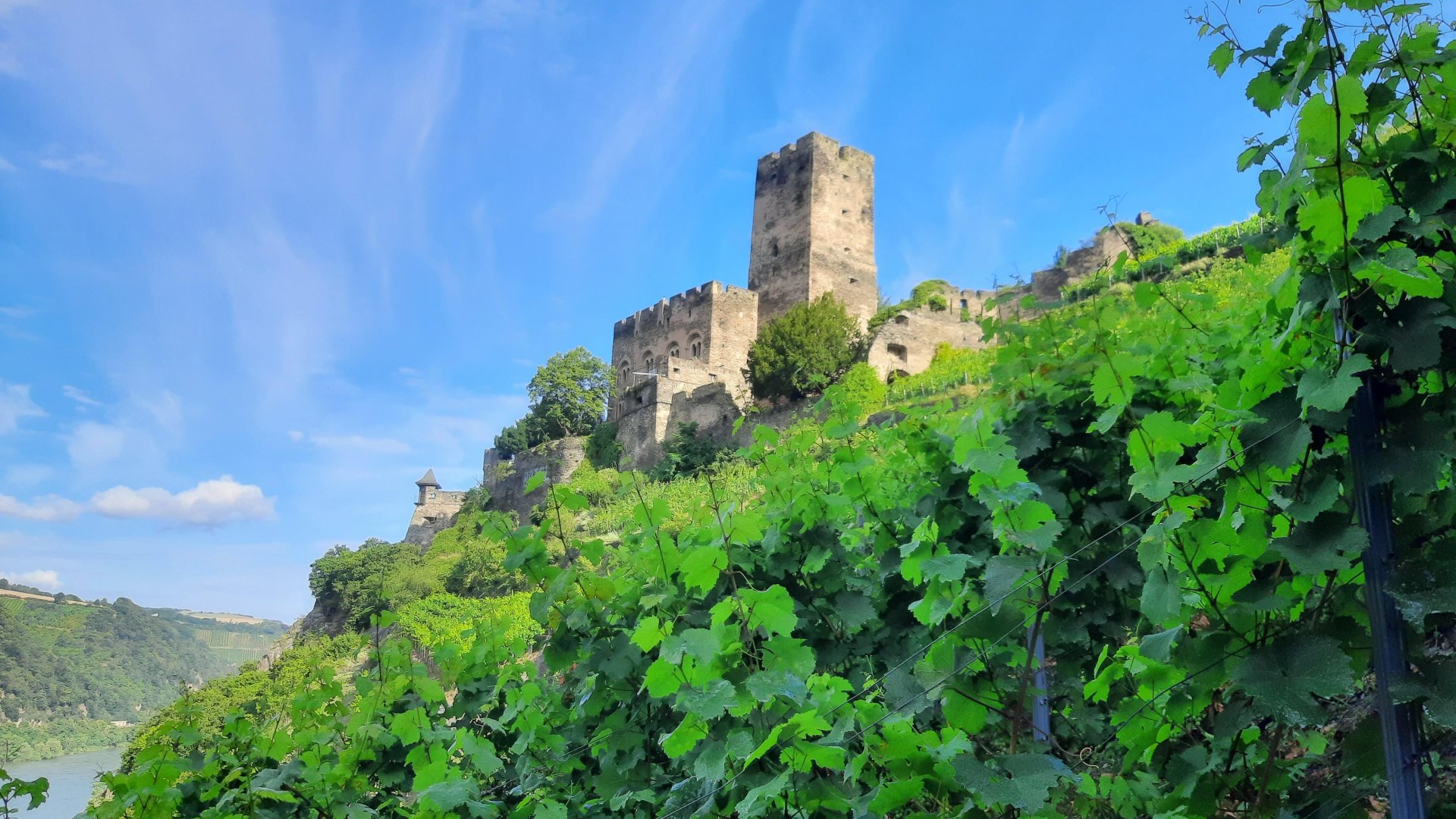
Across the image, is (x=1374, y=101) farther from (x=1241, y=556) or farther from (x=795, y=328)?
(x=795, y=328)

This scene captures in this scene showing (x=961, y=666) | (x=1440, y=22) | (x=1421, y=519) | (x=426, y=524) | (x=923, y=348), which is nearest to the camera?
(x=1421, y=519)

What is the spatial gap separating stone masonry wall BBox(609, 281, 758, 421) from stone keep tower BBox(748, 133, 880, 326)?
3.14 ft

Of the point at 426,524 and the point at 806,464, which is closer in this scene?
the point at 806,464

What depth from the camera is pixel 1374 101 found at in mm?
1702

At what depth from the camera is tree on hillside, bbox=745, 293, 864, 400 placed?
30.9 metres

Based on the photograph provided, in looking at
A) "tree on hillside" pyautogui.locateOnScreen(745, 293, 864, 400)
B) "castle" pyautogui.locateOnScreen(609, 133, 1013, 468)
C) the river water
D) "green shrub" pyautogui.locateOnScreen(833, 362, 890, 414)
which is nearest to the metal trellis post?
the river water

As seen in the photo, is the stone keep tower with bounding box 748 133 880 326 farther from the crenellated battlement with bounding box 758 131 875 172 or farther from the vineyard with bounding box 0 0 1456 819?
the vineyard with bounding box 0 0 1456 819

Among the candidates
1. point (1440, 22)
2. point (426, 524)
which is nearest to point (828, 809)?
point (1440, 22)

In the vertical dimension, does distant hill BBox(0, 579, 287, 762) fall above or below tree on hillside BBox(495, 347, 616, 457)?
below

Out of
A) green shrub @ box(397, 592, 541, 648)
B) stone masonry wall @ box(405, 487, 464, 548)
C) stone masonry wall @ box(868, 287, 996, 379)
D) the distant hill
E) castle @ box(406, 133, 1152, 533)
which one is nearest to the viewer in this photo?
the distant hill

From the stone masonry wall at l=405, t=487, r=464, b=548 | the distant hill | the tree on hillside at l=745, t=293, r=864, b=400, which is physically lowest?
the distant hill

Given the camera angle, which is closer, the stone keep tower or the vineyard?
the vineyard

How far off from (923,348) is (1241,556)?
3027cm

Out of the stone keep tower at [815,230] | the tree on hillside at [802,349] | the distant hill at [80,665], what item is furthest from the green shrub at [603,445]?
the distant hill at [80,665]
